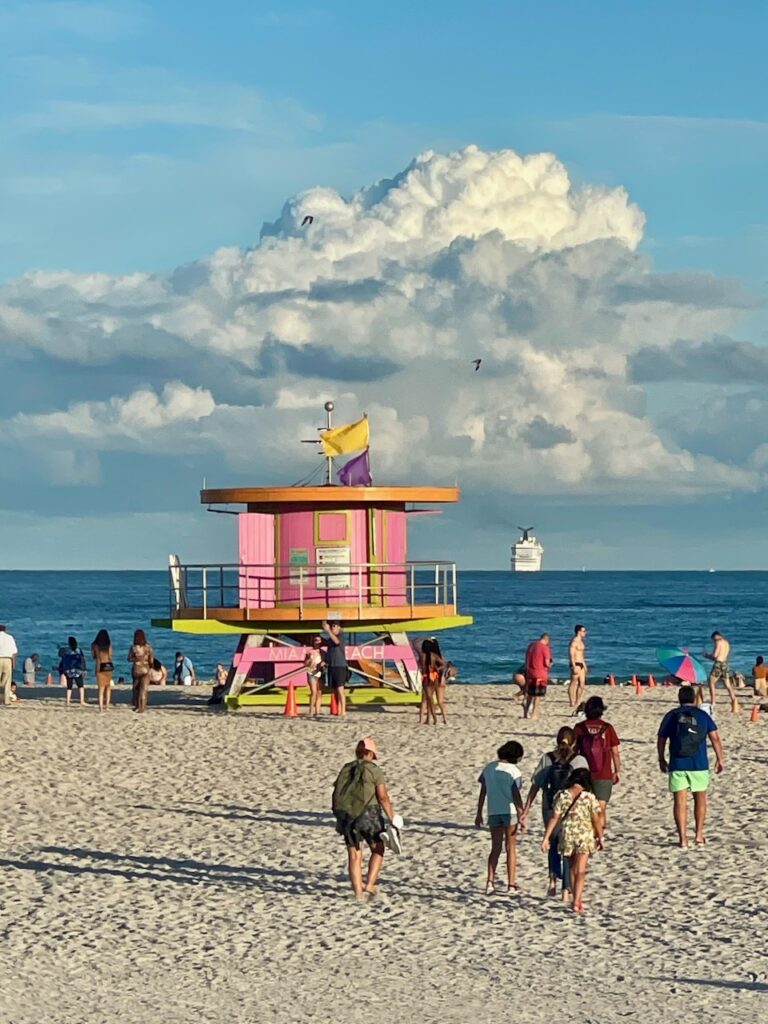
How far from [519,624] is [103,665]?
76.8 meters

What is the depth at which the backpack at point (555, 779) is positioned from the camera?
525 inches

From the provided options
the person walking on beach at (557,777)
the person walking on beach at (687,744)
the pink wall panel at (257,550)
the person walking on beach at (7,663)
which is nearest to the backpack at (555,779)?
the person walking on beach at (557,777)

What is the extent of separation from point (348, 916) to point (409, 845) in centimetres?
315

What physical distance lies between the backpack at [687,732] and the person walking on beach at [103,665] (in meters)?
16.8

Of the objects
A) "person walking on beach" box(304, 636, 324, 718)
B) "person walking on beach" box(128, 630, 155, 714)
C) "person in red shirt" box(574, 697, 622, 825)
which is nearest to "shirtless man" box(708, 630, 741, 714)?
"person walking on beach" box(304, 636, 324, 718)

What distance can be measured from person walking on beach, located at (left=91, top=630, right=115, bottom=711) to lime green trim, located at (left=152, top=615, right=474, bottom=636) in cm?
103

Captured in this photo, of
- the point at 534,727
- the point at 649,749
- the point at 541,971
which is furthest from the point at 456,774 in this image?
the point at 541,971

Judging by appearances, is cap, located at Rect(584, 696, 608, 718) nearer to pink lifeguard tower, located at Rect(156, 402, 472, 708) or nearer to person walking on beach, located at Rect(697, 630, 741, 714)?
pink lifeguard tower, located at Rect(156, 402, 472, 708)

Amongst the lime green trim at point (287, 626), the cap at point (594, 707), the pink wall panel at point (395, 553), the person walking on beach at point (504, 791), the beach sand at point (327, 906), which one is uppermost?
the pink wall panel at point (395, 553)

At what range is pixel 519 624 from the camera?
106 metres

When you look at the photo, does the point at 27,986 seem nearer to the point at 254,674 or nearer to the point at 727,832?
the point at 727,832

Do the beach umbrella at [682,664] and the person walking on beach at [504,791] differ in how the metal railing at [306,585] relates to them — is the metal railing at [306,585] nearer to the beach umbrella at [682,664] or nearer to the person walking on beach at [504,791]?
the beach umbrella at [682,664]

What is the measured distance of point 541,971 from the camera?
1183 centimetres

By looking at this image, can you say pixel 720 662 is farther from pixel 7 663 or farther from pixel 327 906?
pixel 327 906
